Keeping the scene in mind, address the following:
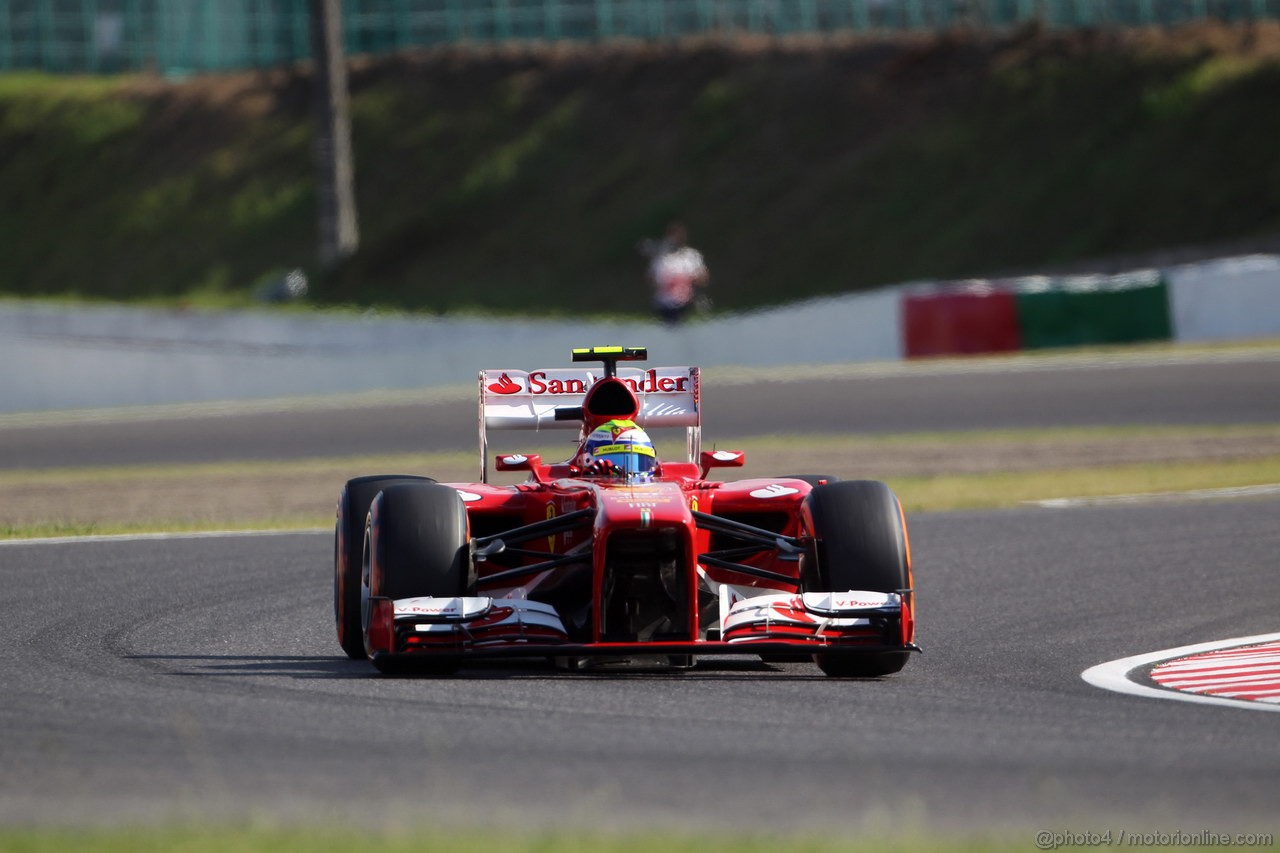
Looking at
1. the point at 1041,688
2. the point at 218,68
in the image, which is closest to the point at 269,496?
the point at 1041,688

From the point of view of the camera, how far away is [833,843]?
16.5 ft

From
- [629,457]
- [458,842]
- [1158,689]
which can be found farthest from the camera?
[629,457]

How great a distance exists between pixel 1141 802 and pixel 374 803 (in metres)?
2.05

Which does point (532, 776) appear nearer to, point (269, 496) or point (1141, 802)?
point (1141, 802)

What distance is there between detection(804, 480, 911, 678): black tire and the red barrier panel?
1806cm

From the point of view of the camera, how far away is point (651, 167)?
134 feet

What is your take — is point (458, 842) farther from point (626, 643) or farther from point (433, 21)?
point (433, 21)

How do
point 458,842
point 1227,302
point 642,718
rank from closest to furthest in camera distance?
point 458,842, point 642,718, point 1227,302

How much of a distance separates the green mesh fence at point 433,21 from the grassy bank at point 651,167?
0.73m

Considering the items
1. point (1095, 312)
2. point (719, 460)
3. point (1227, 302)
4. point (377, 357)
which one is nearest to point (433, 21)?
point (377, 357)

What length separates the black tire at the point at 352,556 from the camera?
9.33 meters

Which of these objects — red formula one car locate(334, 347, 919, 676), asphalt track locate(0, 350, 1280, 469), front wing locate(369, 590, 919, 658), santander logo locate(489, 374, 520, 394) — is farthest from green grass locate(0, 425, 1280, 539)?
front wing locate(369, 590, 919, 658)

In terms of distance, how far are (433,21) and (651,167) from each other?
9.15 metres

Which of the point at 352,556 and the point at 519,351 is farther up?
the point at 519,351
